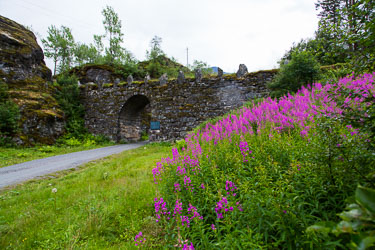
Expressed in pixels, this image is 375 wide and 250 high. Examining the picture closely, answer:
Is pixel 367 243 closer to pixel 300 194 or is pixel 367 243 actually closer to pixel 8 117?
pixel 300 194

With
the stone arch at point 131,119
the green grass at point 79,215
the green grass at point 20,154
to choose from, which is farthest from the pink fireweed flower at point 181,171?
the stone arch at point 131,119

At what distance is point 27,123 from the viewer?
11.3m

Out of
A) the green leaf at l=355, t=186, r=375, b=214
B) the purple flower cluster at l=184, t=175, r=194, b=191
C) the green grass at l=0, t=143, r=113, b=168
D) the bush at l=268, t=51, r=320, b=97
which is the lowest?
the green grass at l=0, t=143, r=113, b=168

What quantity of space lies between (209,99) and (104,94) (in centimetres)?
854

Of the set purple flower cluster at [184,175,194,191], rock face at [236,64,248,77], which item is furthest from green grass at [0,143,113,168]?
rock face at [236,64,248,77]

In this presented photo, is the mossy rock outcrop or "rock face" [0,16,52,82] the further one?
the mossy rock outcrop

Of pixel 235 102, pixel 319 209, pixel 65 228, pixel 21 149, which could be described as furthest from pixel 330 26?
pixel 21 149

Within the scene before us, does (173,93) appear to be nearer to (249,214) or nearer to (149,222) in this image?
(149,222)

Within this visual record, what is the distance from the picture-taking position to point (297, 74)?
7.49 meters

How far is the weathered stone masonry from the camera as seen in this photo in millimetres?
10992

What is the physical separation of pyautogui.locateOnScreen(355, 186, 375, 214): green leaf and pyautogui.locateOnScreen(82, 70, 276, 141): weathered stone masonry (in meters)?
10.5

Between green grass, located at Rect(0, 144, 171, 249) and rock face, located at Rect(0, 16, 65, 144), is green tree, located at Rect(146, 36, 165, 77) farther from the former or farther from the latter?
green grass, located at Rect(0, 144, 171, 249)

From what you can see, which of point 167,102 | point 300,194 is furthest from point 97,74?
point 300,194

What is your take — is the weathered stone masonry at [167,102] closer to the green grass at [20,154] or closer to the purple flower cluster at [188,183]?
the green grass at [20,154]
